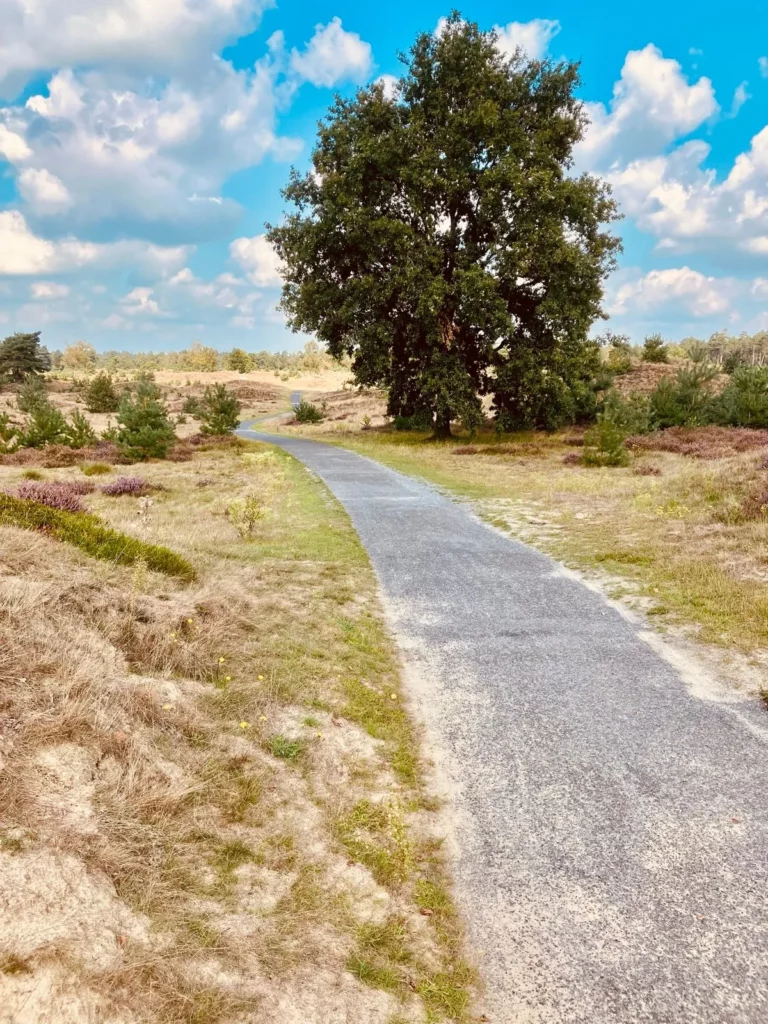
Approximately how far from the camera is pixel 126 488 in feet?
56.0

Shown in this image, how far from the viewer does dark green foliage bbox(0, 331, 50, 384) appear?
2453 inches

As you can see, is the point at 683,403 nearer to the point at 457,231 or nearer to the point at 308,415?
the point at 457,231

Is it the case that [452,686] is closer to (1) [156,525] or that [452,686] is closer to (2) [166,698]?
(2) [166,698]

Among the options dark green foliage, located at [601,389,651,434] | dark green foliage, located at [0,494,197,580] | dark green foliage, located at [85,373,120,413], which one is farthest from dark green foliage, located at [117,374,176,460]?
dark green foliage, located at [85,373,120,413]

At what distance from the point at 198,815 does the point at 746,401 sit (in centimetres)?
2902

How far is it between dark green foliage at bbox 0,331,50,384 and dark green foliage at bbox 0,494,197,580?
6288cm

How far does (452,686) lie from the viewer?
6148mm

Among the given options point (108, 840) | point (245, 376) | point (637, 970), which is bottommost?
point (637, 970)

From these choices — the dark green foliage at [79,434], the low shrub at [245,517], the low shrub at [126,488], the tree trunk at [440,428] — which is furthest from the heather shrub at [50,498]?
the tree trunk at [440,428]

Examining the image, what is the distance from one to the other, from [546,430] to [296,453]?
13.3 meters

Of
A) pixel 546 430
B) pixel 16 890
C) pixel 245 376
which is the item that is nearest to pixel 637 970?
pixel 16 890

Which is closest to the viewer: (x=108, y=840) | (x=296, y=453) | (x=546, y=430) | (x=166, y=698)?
(x=108, y=840)

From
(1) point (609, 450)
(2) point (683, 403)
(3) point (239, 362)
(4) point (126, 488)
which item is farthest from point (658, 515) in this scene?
(3) point (239, 362)

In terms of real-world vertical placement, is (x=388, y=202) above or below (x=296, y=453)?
above
